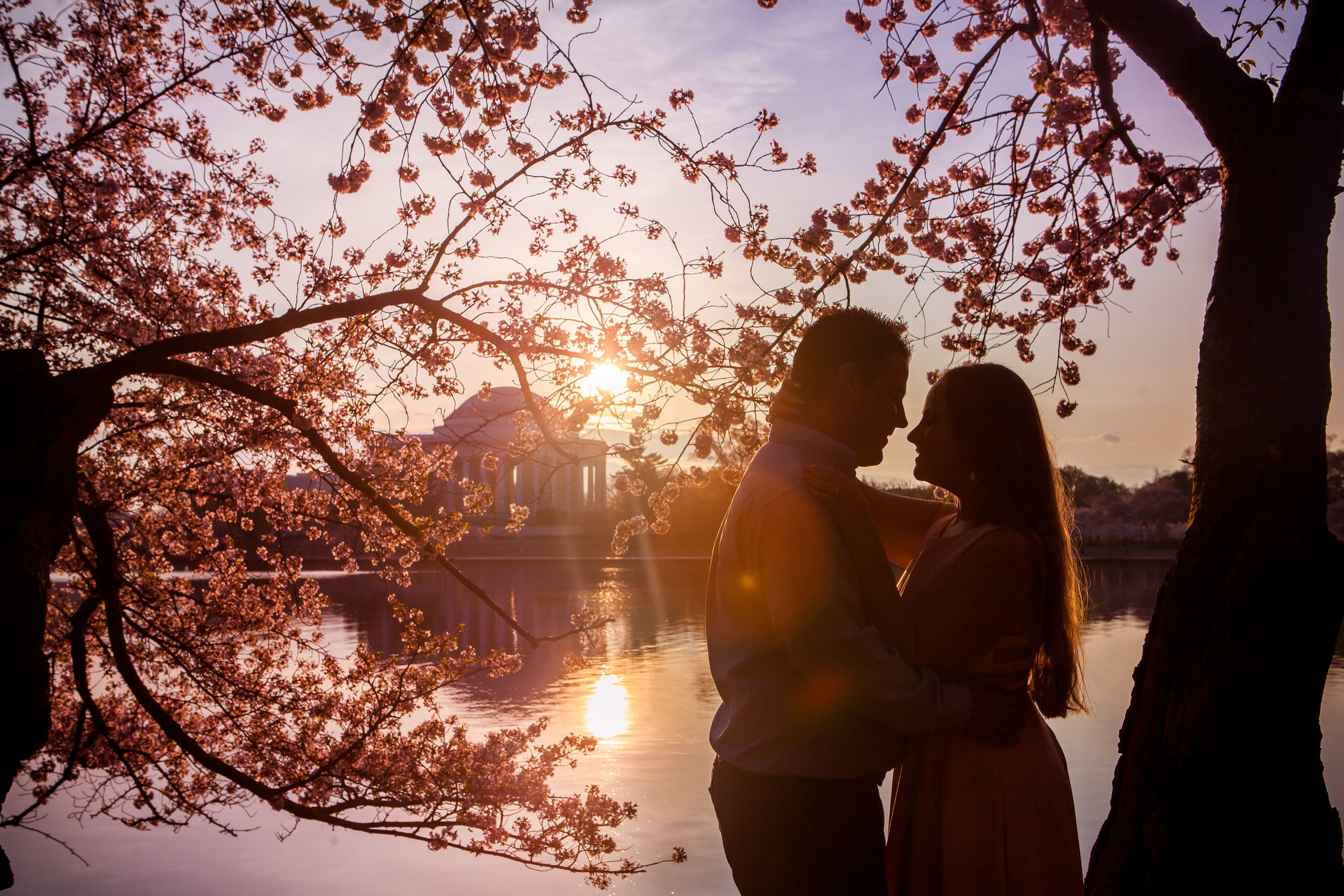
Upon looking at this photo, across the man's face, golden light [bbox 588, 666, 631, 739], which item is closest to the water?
golden light [bbox 588, 666, 631, 739]

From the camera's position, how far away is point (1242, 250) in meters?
2.76

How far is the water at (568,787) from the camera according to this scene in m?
6.39

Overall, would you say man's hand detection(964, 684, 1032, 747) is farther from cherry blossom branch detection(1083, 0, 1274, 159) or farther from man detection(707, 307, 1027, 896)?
cherry blossom branch detection(1083, 0, 1274, 159)

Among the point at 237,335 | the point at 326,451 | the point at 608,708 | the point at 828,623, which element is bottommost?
the point at 608,708

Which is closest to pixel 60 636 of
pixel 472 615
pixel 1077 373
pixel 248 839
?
pixel 248 839

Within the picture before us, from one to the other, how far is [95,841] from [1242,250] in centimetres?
870

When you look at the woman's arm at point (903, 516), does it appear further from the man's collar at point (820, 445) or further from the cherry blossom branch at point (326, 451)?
the cherry blossom branch at point (326, 451)

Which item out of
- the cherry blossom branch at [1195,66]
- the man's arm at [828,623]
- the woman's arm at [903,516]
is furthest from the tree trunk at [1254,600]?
the man's arm at [828,623]

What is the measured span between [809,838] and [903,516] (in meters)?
1.24

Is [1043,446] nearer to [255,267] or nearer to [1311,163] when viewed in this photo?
[1311,163]

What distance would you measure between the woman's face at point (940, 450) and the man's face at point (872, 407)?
9.3 inches

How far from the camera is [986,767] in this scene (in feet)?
7.02

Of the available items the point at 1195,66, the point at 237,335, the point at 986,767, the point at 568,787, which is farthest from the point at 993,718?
the point at 568,787

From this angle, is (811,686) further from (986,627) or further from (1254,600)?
(1254,600)
